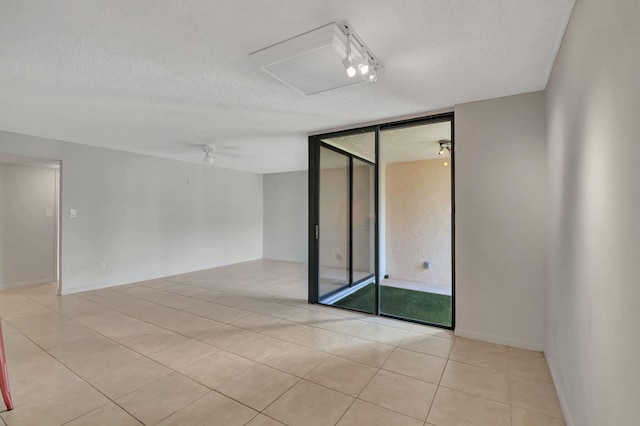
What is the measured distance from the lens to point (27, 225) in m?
4.98

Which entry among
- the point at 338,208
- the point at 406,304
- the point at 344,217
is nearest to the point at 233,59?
the point at 338,208

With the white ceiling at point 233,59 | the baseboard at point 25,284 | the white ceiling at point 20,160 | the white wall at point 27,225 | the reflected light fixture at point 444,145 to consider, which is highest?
the white ceiling at point 233,59

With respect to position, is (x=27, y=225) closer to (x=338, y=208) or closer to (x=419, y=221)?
(x=338, y=208)

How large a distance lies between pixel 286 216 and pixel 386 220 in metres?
2.95

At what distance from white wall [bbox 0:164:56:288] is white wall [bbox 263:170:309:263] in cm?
447

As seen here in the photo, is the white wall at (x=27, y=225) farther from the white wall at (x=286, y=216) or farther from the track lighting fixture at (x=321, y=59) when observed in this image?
the track lighting fixture at (x=321, y=59)

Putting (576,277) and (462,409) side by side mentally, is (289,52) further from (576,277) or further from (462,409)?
(462,409)

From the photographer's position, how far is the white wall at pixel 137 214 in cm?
438

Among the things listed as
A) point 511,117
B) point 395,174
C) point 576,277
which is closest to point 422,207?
point 395,174

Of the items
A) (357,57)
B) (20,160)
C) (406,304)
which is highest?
(357,57)

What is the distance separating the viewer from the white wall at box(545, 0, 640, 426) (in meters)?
0.94

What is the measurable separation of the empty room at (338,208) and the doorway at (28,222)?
0.04 meters

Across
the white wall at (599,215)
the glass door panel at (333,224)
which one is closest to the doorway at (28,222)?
the glass door panel at (333,224)

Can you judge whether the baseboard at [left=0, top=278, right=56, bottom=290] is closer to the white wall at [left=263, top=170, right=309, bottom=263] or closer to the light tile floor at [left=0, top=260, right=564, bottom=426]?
the light tile floor at [left=0, top=260, right=564, bottom=426]
